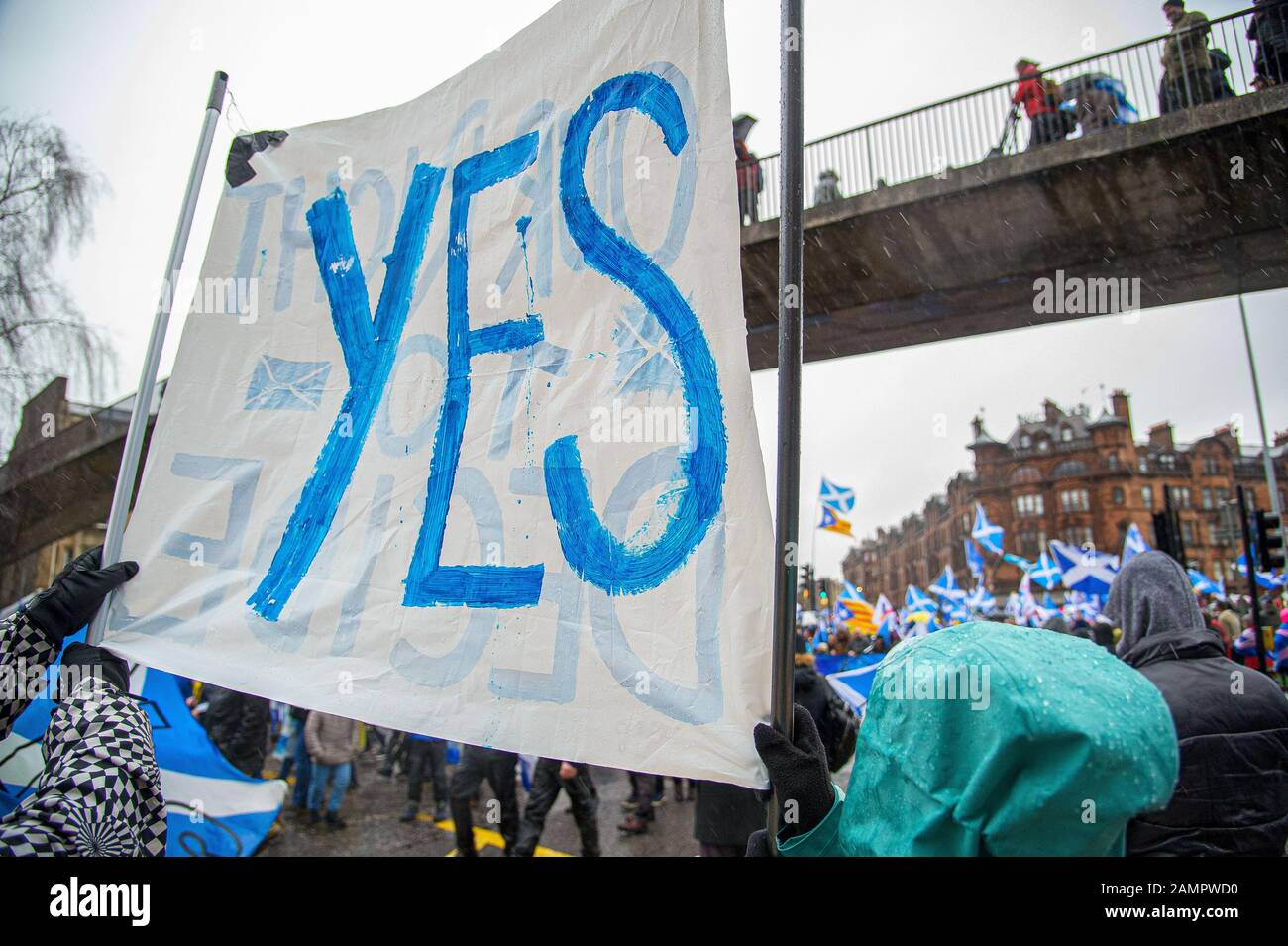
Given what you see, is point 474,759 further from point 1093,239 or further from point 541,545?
point 1093,239

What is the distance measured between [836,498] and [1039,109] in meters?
8.68

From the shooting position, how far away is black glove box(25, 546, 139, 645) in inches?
87.0

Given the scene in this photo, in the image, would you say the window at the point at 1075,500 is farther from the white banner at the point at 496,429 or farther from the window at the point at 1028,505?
the white banner at the point at 496,429

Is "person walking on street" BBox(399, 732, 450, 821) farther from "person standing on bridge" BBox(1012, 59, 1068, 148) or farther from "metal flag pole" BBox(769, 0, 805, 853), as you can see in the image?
"person standing on bridge" BBox(1012, 59, 1068, 148)

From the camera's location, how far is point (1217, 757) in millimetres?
2016

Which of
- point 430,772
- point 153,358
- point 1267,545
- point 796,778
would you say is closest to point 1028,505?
point 1267,545

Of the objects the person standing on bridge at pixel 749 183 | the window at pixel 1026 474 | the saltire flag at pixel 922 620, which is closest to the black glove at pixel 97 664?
the person standing on bridge at pixel 749 183

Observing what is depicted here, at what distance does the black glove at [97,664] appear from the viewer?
83.4 inches

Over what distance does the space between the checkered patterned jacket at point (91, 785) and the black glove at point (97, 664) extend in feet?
0.29

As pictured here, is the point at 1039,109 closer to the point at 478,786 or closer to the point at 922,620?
the point at 478,786

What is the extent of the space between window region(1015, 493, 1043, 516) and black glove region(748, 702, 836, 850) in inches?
3034
